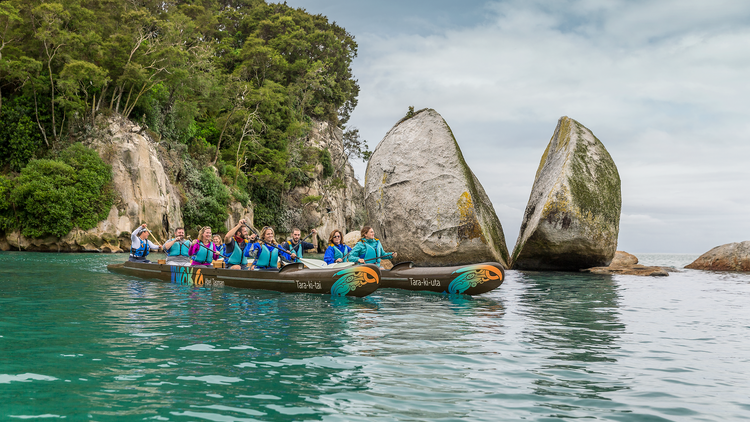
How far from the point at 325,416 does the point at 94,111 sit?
3116cm

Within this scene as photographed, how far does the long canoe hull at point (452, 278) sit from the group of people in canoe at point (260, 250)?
694 millimetres

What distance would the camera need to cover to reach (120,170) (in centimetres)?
2870

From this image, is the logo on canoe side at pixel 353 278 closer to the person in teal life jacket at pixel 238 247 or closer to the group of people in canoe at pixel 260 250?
the group of people in canoe at pixel 260 250

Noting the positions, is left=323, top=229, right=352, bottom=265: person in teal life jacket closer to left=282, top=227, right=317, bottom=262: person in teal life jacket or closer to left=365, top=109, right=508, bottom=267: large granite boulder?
left=282, top=227, right=317, bottom=262: person in teal life jacket

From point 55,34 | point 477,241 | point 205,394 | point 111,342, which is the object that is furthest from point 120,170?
point 205,394

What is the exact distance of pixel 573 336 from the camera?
666cm

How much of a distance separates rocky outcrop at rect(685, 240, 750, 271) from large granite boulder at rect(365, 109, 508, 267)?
1040 centimetres

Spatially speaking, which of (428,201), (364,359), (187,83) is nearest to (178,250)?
(428,201)

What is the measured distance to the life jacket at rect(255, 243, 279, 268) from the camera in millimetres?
12156

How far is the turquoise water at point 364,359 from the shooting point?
3.77 m

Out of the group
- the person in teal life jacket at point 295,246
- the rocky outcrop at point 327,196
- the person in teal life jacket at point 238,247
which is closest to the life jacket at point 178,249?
the person in teal life jacket at point 238,247

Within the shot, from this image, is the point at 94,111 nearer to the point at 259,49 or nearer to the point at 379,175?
the point at 259,49

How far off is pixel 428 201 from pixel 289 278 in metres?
6.15

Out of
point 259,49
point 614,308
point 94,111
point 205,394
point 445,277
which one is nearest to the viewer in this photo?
point 205,394
